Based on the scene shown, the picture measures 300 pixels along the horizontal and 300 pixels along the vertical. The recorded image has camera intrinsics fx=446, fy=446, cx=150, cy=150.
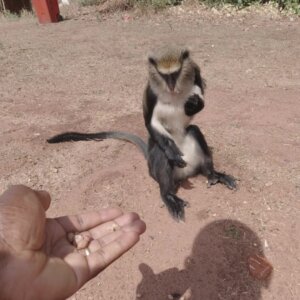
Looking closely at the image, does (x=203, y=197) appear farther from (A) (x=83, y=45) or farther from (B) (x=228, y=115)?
(A) (x=83, y=45)

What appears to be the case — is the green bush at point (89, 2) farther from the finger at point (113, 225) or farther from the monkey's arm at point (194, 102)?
the finger at point (113, 225)

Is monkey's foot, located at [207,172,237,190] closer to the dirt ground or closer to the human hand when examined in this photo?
the dirt ground

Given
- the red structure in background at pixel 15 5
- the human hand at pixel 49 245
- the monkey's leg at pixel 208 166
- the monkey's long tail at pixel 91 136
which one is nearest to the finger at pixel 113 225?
the human hand at pixel 49 245

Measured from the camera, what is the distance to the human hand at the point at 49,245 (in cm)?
197

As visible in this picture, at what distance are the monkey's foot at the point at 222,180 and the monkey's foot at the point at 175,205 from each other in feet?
1.29

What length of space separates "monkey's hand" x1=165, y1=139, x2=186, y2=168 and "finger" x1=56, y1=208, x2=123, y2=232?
4.31ft

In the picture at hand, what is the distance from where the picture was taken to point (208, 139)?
15.5 ft

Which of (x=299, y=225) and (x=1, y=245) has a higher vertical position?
(x=1, y=245)

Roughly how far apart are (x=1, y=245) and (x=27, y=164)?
2673 millimetres

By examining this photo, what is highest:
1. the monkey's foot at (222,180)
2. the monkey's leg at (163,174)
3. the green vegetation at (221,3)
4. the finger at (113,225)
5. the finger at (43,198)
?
the finger at (43,198)

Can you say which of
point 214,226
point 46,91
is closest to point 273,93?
point 214,226

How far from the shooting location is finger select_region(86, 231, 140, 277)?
2.25 meters

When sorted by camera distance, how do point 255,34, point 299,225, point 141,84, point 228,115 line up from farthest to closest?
1. point 255,34
2. point 141,84
3. point 228,115
4. point 299,225

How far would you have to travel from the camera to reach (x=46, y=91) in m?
6.38
